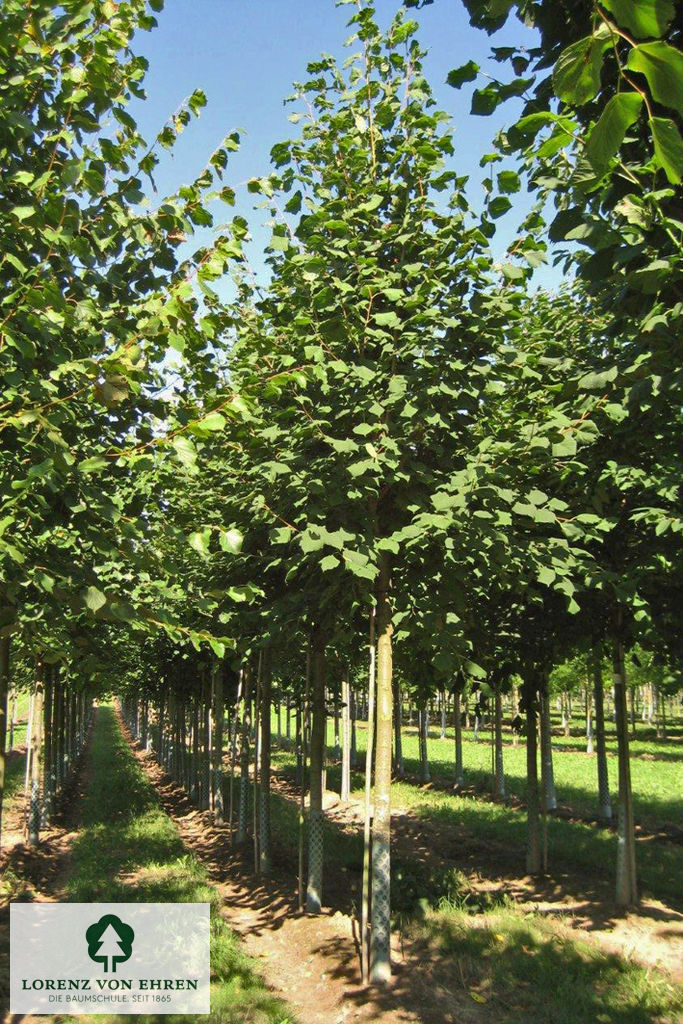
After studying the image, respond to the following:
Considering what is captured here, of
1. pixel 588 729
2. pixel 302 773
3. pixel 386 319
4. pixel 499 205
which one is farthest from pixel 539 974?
pixel 588 729

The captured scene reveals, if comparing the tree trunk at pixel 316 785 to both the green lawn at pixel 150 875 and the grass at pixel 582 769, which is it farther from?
the grass at pixel 582 769

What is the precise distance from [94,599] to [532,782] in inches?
330

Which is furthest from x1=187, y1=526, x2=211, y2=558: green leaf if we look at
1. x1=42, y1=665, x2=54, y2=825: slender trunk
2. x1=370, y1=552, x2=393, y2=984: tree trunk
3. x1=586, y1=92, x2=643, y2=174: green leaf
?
x1=42, y1=665, x2=54, y2=825: slender trunk

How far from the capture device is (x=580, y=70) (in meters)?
1.25

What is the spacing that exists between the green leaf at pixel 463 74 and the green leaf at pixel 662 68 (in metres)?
1.28

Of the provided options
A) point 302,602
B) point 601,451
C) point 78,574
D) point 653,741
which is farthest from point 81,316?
point 653,741

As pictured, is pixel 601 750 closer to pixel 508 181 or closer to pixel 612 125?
pixel 508 181

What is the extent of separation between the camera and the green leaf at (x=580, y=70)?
1.21 meters

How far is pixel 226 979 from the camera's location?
6.29 meters

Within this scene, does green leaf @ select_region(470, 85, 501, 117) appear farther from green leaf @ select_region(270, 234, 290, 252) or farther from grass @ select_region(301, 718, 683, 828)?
grass @ select_region(301, 718, 683, 828)

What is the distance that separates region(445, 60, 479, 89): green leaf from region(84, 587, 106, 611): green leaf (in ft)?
8.00

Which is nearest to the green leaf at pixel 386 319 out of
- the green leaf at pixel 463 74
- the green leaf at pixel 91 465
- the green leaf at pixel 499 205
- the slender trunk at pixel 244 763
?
the green leaf at pixel 499 205

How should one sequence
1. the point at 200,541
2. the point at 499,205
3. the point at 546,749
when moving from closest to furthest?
the point at 200,541 → the point at 499,205 → the point at 546,749

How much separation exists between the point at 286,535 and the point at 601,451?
12.8 ft
